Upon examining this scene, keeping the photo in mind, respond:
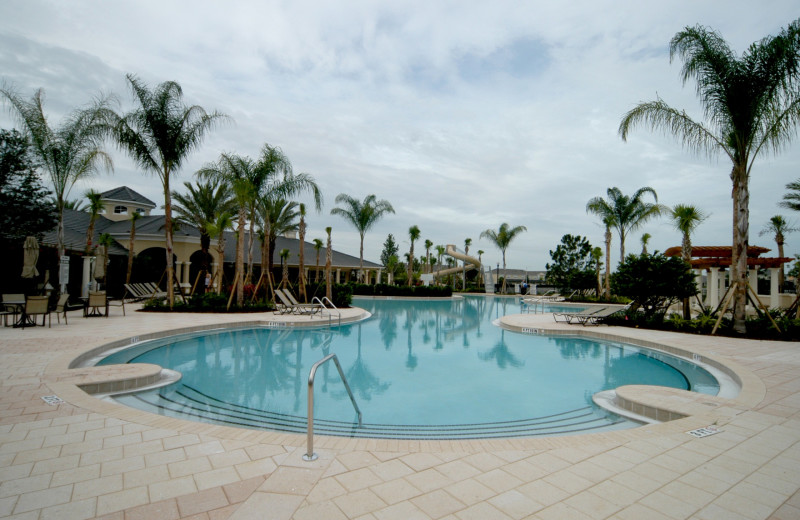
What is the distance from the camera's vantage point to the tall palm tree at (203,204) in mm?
21031

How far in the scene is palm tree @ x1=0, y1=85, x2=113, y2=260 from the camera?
531 inches

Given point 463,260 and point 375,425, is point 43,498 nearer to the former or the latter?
point 375,425

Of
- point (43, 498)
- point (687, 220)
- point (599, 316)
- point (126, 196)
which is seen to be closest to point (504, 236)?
point (687, 220)

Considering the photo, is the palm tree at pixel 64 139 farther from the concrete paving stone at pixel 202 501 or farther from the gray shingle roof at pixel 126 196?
the gray shingle roof at pixel 126 196

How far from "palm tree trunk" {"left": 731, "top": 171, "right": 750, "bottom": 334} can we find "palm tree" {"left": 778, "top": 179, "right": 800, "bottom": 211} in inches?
613

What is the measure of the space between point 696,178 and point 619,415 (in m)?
15.1

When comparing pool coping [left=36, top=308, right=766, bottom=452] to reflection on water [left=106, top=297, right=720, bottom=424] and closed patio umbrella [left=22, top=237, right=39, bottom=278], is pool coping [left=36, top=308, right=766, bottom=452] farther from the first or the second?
closed patio umbrella [left=22, top=237, right=39, bottom=278]

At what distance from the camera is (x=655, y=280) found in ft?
44.0

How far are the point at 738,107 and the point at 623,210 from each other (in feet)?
48.7

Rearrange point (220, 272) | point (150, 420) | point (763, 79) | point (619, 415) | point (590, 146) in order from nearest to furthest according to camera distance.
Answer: point (150, 420) → point (619, 415) → point (763, 79) → point (590, 146) → point (220, 272)

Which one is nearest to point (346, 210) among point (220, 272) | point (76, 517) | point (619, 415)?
point (220, 272)

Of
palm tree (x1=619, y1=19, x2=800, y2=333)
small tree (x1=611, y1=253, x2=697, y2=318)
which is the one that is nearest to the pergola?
small tree (x1=611, y1=253, x2=697, y2=318)

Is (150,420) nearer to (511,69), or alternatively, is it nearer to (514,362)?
(514,362)

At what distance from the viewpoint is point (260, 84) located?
13109 millimetres
